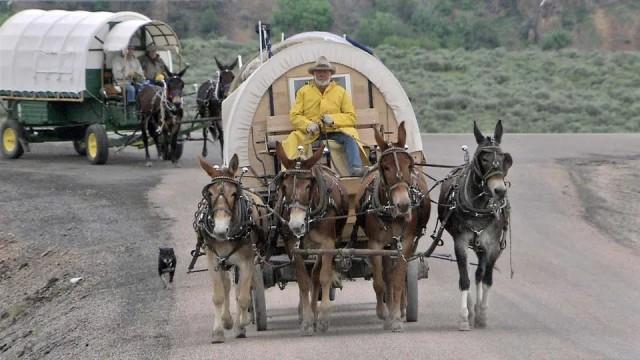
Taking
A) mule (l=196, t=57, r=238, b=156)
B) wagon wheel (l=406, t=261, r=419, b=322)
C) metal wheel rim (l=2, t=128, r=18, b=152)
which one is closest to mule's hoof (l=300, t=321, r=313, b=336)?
wagon wheel (l=406, t=261, r=419, b=322)

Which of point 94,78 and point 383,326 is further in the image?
point 94,78

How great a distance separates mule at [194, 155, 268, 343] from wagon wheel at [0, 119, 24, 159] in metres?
19.9

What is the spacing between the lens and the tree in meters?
74.8

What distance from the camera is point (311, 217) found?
12.5 meters

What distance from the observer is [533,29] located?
77625mm

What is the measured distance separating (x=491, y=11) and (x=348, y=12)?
925cm

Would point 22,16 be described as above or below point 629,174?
above

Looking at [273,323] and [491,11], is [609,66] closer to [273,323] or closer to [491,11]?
[491,11]

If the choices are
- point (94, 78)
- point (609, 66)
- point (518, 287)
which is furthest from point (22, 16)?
point (609, 66)

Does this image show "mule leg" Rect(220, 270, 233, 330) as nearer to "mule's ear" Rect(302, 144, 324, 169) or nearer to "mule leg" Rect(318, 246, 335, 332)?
"mule leg" Rect(318, 246, 335, 332)

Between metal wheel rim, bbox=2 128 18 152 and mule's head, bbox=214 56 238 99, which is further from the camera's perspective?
metal wheel rim, bbox=2 128 18 152

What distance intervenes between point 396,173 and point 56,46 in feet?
64.7

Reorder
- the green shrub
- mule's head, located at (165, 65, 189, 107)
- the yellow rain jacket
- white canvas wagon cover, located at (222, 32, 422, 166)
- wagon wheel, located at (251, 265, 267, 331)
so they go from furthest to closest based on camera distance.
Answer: the green shrub
mule's head, located at (165, 65, 189, 107)
white canvas wagon cover, located at (222, 32, 422, 166)
the yellow rain jacket
wagon wheel, located at (251, 265, 267, 331)

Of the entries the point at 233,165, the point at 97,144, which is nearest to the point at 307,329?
the point at 233,165
